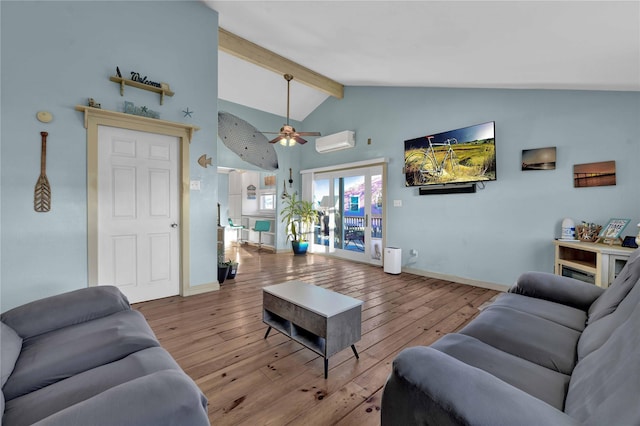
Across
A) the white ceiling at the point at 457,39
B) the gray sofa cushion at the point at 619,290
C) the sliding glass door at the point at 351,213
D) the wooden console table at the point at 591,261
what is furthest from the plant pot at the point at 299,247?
the gray sofa cushion at the point at 619,290

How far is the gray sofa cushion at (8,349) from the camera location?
1035 millimetres

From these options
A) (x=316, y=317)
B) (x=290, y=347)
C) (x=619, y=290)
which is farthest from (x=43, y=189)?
(x=619, y=290)

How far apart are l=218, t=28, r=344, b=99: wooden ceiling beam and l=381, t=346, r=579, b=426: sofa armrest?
15.2 ft

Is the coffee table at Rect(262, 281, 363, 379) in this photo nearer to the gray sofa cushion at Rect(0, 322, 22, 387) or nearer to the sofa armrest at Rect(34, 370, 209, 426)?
the sofa armrest at Rect(34, 370, 209, 426)

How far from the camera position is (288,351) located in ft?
6.91

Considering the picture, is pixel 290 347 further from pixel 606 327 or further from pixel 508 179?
pixel 508 179

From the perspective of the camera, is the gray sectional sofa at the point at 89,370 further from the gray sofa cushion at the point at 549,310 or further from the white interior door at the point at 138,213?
the gray sofa cushion at the point at 549,310

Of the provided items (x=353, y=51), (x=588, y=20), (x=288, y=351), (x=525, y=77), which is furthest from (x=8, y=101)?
(x=525, y=77)

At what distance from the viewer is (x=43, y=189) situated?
2588 millimetres

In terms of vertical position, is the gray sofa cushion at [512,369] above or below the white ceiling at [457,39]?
below

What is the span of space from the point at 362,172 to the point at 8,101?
486 centimetres

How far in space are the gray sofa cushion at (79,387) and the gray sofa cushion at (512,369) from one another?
1.22 metres

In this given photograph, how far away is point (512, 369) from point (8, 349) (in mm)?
2127

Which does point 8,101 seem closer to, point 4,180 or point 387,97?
point 4,180
